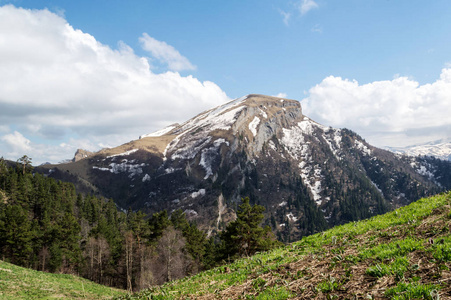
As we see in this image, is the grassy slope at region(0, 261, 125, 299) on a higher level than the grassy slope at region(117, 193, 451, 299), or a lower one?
lower

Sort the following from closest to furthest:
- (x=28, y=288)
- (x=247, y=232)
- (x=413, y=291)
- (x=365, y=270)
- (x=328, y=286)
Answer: (x=413, y=291), (x=328, y=286), (x=365, y=270), (x=28, y=288), (x=247, y=232)

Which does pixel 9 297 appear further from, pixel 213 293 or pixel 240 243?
pixel 240 243

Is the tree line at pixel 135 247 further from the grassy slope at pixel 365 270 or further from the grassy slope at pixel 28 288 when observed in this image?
the grassy slope at pixel 365 270

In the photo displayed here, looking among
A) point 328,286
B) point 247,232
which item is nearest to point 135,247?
point 247,232

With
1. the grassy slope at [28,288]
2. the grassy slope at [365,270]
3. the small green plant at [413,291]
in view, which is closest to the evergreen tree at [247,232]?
the grassy slope at [28,288]

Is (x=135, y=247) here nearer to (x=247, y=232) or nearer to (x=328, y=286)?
(x=247, y=232)

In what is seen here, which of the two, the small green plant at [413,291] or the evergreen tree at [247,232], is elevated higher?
the small green plant at [413,291]

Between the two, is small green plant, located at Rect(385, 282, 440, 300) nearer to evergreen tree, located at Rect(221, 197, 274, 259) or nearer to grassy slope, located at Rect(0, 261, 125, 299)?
grassy slope, located at Rect(0, 261, 125, 299)

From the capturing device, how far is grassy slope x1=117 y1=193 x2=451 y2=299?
21.4 feet

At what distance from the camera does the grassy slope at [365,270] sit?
651cm

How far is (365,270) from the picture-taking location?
7.81 metres

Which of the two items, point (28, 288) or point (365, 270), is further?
point (28, 288)

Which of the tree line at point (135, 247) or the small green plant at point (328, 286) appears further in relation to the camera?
the tree line at point (135, 247)

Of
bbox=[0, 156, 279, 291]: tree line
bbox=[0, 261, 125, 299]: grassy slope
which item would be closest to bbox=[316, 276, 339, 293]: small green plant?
bbox=[0, 261, 125, 299]: grassy slope
